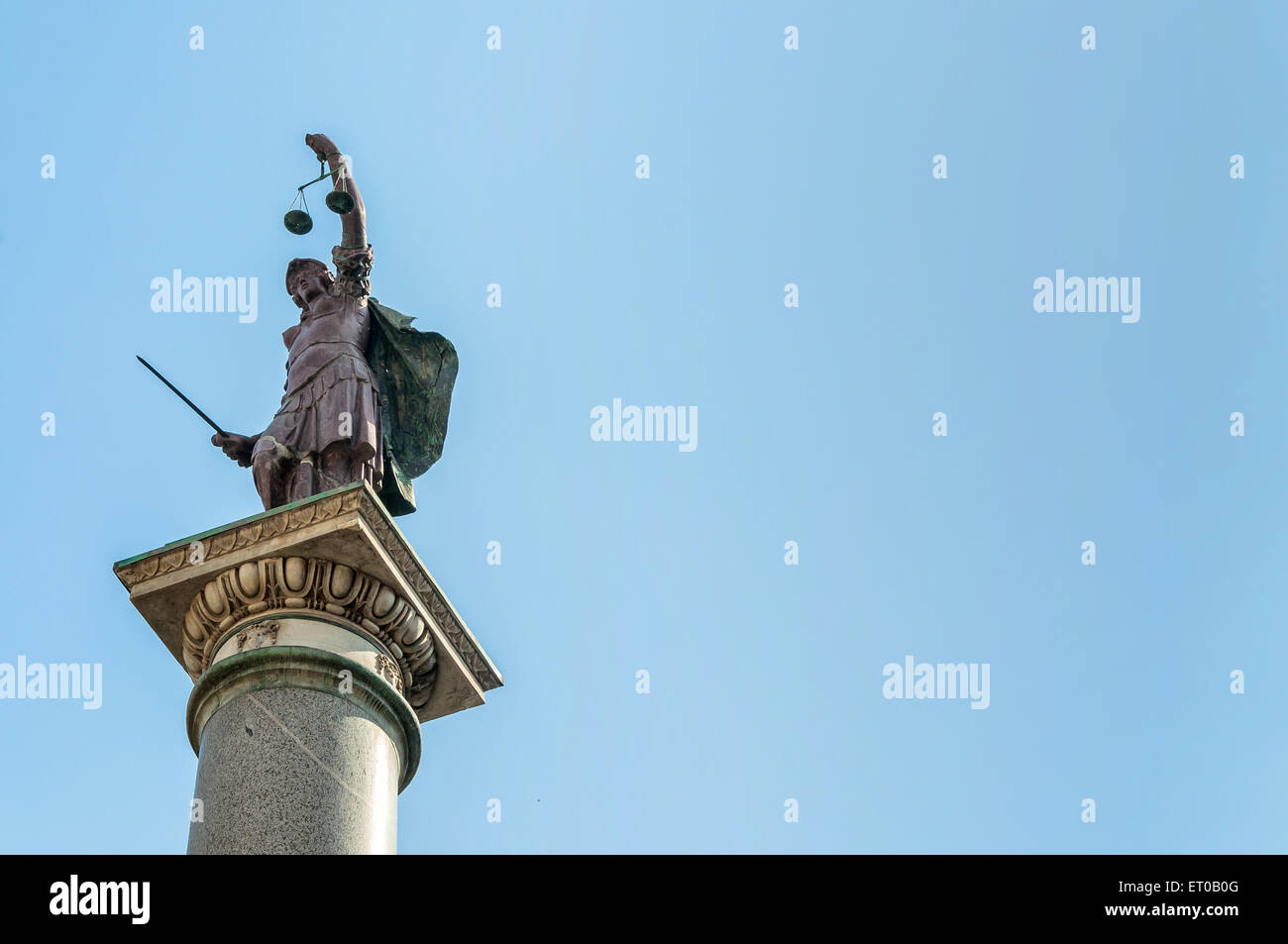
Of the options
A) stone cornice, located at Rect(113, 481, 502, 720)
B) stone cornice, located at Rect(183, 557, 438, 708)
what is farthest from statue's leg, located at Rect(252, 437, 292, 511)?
stone cornice, located at Rect(183, 557, 438, 708)

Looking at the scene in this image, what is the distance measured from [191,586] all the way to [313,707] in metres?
1.52

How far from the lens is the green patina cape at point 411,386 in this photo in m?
14.1

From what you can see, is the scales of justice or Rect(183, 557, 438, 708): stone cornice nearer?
the scales of justice

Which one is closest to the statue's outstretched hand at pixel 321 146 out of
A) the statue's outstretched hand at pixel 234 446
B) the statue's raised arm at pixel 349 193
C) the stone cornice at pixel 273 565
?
the statue's raised arm at pixel 349 193

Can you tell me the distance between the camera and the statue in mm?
13078

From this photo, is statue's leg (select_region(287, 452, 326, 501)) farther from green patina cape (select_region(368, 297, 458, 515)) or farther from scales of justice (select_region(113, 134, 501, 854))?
green patina cape (select_region(368, 297, 458, 515))

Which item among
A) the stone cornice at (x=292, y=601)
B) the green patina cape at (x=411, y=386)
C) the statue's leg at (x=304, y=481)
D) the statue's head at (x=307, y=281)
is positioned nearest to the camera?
the stone cornice at (x=292, y=601)

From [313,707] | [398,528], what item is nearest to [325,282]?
[398,528]

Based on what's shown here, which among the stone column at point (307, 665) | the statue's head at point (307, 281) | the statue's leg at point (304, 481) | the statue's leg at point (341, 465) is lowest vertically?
the stone column at point (307, 665)

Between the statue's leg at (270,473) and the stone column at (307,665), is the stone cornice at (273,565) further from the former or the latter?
the statue's leg at (270,473)

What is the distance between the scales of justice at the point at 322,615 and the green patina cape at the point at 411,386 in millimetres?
12

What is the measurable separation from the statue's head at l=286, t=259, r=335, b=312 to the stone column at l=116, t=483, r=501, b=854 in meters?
3.34

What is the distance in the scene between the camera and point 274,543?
1166 cm
